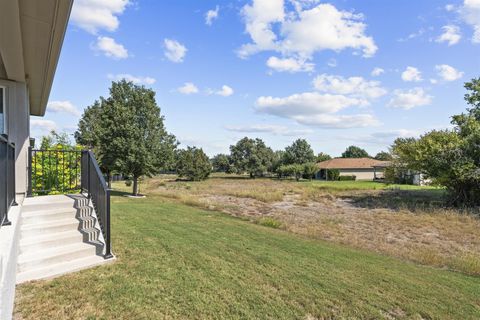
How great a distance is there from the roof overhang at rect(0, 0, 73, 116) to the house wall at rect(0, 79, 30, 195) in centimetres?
21

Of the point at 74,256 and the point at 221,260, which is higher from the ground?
the point at 74,256

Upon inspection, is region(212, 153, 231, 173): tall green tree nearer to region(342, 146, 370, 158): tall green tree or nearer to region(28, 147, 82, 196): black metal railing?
region(342, 146, 370, 158): tall green tree

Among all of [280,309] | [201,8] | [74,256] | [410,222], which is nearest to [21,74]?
[74,256]

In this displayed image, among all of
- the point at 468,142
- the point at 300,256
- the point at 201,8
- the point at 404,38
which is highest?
the point at 201,8

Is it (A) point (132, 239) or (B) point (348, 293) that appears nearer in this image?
(B) point (348, 293)

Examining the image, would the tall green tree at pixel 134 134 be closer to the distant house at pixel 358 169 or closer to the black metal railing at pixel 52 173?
the black metal railing at pixel 52 173

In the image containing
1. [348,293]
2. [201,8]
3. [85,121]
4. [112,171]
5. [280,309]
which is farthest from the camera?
[85,121]

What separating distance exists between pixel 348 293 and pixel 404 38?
11.2m

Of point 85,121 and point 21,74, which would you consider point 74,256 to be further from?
point 85,121

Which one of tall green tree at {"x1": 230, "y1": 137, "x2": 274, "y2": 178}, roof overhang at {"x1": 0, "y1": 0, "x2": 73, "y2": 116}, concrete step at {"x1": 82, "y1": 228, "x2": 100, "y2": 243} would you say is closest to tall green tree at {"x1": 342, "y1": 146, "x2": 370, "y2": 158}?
tall green tree at {"x1": 230, "y1": 137, "x2": 274, "y2": 178}

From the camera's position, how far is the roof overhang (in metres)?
2.56

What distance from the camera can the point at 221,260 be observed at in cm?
439

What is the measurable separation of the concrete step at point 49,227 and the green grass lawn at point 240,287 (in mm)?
856

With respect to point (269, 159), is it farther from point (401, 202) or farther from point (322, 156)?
point (401, 202)
